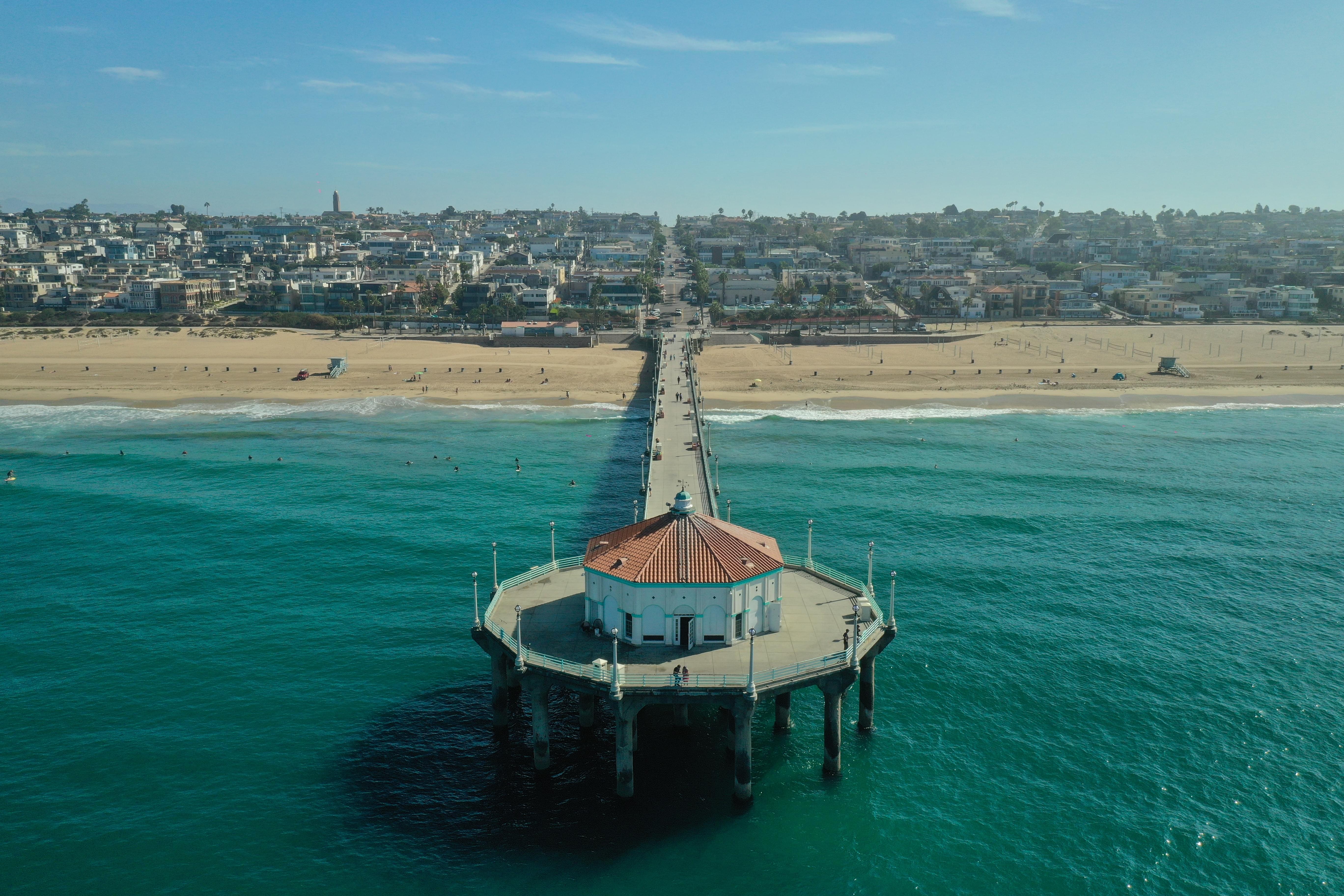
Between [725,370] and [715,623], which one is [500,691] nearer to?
[715,623]

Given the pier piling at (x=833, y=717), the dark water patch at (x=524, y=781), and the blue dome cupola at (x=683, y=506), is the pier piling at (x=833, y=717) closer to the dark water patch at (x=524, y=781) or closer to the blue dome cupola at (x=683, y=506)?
the dark water patch at (x=524, y=781)

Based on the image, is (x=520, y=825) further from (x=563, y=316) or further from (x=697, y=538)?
(x=563, y=316)

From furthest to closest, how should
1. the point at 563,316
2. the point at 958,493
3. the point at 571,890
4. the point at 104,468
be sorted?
1. the point at 563,316
2. the point at 104,468
3. the point at 958,493
4. the point at 571,890

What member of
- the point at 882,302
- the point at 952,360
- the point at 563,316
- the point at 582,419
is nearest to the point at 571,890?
the point at 582,419

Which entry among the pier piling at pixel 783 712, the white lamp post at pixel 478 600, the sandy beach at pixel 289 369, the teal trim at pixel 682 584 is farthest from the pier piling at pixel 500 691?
the sandy beach at pixel 289 369

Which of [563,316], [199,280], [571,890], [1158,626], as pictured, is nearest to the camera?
[571,890]
